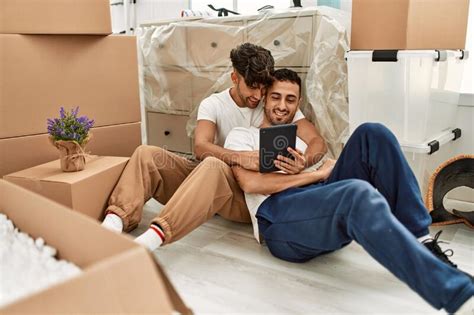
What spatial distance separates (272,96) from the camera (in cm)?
160

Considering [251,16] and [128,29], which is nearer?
[251,16]

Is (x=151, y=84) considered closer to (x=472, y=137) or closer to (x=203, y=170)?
(x=203, y=170)

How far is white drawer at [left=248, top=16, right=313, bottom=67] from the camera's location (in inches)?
68.9

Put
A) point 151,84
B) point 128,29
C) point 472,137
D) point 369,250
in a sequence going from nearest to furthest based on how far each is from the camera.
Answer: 1. point 369,250
2. point 472,137
3. point 151,84
4. point 128,29

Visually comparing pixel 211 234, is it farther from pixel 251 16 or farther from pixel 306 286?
pixel 251 16

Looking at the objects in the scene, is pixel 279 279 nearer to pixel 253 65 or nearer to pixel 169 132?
pixel 253 65

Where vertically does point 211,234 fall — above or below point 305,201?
below

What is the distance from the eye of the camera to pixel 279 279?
1240mm

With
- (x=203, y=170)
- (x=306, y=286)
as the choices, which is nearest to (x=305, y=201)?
(x=306, y=286)

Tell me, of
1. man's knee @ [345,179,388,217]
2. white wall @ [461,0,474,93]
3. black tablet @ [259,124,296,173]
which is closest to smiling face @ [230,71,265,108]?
black tablet @ [259,124,296,173]

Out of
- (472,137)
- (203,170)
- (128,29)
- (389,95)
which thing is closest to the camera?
(203,170)

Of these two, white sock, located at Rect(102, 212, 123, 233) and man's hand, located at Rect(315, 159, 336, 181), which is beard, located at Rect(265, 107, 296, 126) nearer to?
man's hand, located at Rect(315, 159, 336, 181)

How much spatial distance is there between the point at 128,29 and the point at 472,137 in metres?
2.33

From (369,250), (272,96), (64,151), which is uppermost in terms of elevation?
(272,96)
